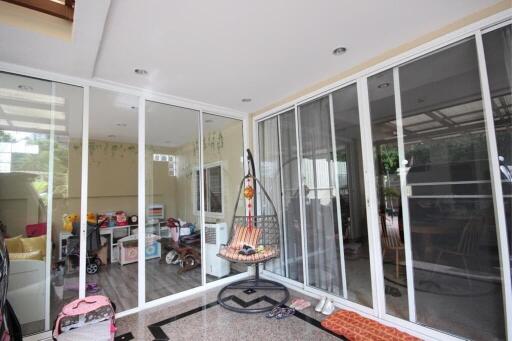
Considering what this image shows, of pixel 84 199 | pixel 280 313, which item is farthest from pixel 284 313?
pixel 84 199

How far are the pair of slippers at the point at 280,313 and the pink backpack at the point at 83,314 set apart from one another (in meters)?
1.52

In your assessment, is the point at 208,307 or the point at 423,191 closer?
the point at 423,191

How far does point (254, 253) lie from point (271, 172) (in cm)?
128

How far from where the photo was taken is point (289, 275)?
3545 millimetres

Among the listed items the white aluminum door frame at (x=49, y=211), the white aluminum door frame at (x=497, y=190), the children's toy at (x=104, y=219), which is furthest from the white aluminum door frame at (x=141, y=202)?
the white aluminum door frame at (x=497, y=190)

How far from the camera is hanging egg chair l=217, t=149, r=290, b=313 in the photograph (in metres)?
3.01

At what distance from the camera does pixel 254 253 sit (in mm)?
3117

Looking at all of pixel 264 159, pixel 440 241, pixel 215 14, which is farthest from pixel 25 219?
pixel 440 241

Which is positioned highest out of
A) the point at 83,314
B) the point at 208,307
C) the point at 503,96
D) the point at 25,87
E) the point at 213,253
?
the point at 25,87

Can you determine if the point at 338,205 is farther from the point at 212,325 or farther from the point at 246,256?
the point at 212,325

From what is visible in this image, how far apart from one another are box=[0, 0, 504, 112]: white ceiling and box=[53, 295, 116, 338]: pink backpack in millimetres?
2302

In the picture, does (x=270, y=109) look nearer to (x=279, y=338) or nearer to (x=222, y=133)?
(x=222, y=133)

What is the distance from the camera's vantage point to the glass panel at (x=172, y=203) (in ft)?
10.6

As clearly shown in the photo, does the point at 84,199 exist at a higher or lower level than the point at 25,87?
lower
